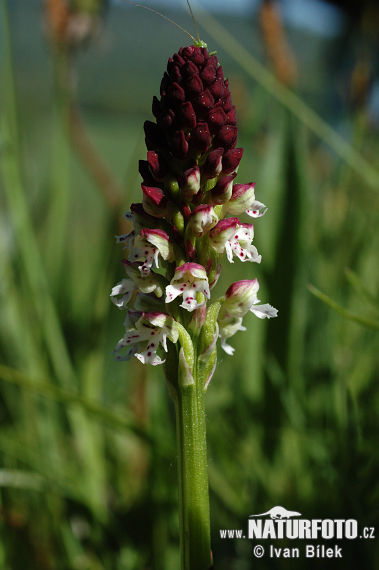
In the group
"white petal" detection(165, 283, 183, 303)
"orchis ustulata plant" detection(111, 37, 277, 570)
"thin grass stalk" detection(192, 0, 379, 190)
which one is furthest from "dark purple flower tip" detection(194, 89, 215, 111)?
"thin grass stalk" detection(192, 0, 379, 190)

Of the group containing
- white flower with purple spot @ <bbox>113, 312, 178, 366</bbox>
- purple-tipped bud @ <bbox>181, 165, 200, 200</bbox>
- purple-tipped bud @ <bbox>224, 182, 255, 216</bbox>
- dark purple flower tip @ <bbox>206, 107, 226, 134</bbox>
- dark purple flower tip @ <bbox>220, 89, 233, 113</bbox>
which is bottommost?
white flower with purple spot @ <bbox>113, 312, 178, 366</bbox>

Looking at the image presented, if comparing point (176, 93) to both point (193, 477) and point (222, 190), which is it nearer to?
point (222, 190)

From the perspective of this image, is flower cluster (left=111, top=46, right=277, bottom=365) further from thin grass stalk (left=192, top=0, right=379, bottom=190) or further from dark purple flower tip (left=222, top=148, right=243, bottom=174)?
thin grass stalk (left=192, top=0, right=379, bottom=190)

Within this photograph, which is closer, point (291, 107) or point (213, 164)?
point (213, 164)

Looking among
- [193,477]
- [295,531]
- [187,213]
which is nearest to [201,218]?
[187,213]

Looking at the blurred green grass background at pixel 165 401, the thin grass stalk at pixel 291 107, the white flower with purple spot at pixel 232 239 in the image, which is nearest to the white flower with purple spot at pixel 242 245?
the white flower with purple spot at pixel 232 239

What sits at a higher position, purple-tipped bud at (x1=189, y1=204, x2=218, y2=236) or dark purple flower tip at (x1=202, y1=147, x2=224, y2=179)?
dark purple flower tip at (x1=202, y1=147, x2=224, y2=179)

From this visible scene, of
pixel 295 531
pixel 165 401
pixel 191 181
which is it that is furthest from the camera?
pixel 165 401

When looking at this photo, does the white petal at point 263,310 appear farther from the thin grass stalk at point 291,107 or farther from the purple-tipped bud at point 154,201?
the thin grass stalk at point 291,107

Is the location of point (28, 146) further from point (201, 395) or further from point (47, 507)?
point (201, 395)
